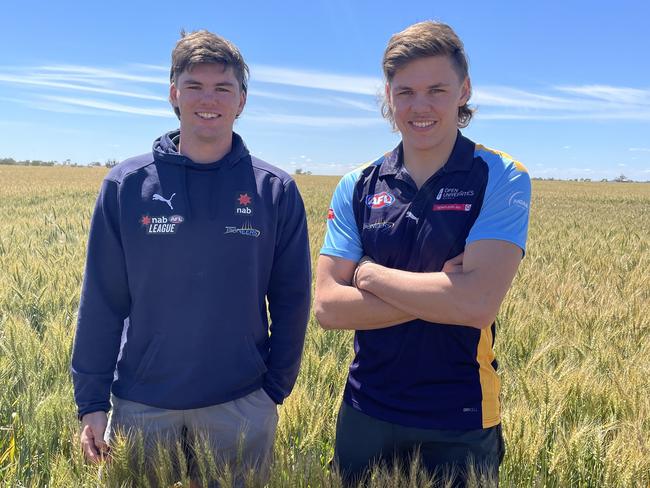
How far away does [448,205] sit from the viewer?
175 centimetres

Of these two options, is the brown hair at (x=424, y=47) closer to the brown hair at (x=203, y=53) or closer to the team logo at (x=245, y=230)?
the brown hair at (x=203, y=53)

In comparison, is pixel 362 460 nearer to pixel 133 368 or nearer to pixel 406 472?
pixel 406 472

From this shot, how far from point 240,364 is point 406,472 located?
2.16 ft

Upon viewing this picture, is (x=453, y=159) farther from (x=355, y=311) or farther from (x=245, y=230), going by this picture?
(x=245, y=230)

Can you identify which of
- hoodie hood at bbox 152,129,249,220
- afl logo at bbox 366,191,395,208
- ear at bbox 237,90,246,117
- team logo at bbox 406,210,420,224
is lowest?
team logo at bbox 406,210,420,224

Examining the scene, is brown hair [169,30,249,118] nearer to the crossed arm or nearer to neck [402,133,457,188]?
neck [402,133,457,188]

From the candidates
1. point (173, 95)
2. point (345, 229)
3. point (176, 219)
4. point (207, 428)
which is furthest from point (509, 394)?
point (173, 95)

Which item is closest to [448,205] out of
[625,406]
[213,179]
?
[213,179]

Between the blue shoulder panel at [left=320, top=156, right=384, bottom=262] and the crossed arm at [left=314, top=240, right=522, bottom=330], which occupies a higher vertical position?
the blue shoulder panel at [left=320, top=156, right=384, bottom=262]

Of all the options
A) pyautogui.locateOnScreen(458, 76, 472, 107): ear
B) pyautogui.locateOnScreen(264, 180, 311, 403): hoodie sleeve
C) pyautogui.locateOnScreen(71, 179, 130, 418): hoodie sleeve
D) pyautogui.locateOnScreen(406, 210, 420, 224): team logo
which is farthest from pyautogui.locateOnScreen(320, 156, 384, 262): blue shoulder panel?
pyautogui.locateOnScreen(71, 179, 130, 418): hoodie sleeve

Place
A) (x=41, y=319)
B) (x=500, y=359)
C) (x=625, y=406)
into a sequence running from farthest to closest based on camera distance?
(x=41, y=319) < (x=500, y=359) < (x=625, y=406)

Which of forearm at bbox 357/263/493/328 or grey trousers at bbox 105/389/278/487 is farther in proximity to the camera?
grey trousers at bbox 105/389/278/487

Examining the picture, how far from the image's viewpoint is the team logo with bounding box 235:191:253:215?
1.90m

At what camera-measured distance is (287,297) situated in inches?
79.7
